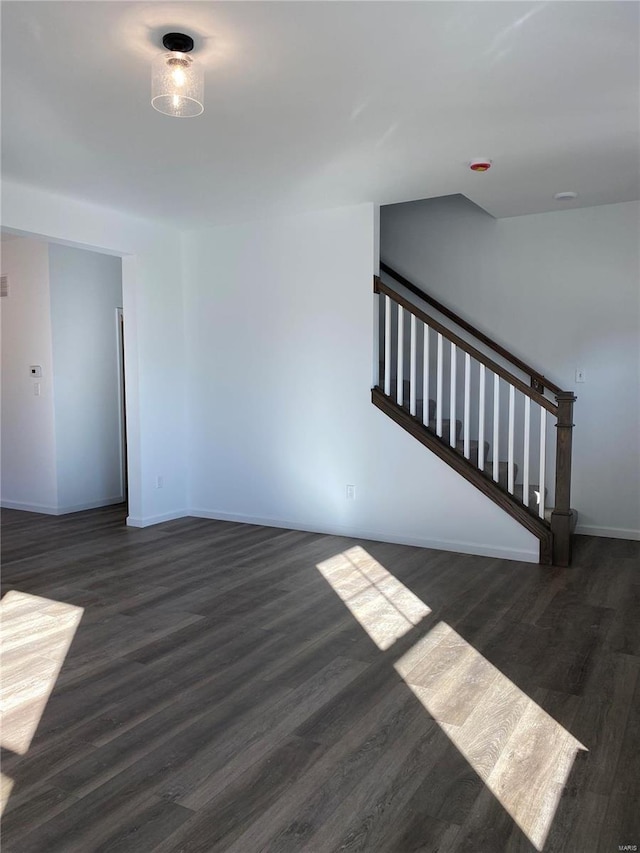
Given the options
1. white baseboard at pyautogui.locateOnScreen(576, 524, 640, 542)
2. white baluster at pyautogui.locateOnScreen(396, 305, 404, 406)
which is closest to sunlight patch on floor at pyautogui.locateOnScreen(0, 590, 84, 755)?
white baluster at pyautogui.locateOnScreen(396, 305, 404, 406)

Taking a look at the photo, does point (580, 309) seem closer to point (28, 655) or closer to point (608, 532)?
point (608, 532)

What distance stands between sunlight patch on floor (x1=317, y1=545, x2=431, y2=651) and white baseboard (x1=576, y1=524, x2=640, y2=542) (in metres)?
1.94

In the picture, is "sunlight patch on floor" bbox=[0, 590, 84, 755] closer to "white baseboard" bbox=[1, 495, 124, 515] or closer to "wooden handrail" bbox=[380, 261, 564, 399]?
"white baseboard" bbox=[1, 495, 124, 515]

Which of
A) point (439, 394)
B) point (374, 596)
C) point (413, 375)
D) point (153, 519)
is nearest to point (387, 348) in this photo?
point (413, 375)

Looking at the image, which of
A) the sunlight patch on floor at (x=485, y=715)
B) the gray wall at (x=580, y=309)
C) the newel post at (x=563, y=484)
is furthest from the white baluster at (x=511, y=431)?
the sunlight patch on floor at (x=485, y=715)

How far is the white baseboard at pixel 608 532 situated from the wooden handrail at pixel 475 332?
1168 millimetres

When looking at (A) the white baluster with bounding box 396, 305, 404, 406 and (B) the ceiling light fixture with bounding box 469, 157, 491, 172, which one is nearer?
(B) the ceiling light fixture with bounding box 469, 157, 491, 172

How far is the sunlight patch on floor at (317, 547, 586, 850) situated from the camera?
2.04 meters

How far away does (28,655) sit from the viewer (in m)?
3.09

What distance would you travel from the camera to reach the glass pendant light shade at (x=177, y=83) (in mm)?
2625

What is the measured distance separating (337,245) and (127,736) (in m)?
3.98

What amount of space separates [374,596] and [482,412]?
1.60m

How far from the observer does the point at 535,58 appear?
274cm

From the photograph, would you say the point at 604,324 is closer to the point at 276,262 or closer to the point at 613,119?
the point at 613,119
